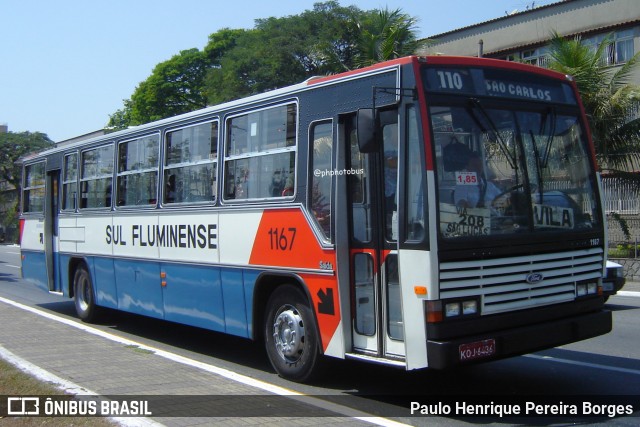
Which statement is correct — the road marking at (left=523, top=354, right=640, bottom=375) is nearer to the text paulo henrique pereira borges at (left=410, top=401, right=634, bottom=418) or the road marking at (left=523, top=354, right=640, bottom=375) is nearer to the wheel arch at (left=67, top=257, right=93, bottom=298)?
the text paulo henrique pereira borges at (left=410, top=401, right=634, bottom=418)

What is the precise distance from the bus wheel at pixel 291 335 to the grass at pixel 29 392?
2.38 m

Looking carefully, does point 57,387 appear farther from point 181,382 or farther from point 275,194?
point 275,194

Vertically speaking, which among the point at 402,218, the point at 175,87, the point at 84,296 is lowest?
the point at 84,296

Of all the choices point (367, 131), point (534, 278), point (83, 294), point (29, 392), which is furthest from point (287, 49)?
point (534, 278)

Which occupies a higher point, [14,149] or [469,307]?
[14,149]

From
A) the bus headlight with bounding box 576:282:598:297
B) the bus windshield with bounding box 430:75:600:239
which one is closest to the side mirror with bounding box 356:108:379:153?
the bus windshield with bounding box 430:75:600:239

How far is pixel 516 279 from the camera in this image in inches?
266

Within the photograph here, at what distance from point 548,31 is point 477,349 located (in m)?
29.9

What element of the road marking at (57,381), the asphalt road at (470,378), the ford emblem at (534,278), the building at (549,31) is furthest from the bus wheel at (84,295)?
the building at (549,31)

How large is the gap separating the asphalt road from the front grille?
1.06 metres

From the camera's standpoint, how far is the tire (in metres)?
13.1

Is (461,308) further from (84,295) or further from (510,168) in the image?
(84,295)

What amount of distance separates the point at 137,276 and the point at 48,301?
6.73 m

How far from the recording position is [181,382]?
315 inches
